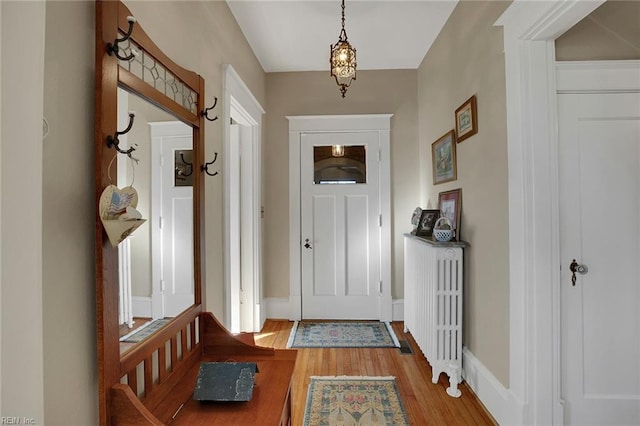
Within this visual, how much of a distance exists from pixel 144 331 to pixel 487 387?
6.48 feet

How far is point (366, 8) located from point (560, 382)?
2.75 m

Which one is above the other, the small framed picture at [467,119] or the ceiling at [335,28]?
the ceiling at [335,28]

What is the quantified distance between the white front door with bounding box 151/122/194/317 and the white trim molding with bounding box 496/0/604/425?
65.4 inches

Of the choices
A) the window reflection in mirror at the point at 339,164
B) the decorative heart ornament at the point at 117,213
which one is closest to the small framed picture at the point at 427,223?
the window reflection in mirror at the point at 339,164

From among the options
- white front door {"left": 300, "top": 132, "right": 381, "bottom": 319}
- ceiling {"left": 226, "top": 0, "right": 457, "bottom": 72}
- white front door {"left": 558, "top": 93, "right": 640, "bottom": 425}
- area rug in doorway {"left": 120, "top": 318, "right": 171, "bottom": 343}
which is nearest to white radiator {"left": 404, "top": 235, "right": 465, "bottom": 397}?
white front door {"left": 558, "top": 93, "right": 640, "bottom": 425}

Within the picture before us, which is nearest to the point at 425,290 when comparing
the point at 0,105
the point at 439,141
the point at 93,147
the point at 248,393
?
the point at 439,141

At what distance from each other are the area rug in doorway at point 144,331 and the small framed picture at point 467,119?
2.13 m

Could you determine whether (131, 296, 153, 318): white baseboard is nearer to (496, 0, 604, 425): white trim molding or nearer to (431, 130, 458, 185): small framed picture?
(496, 0, 604, 425): white trim molding

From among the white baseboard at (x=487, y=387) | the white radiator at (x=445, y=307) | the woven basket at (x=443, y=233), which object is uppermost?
the woven basket at (x=443, y=233)

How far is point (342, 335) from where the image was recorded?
3.11m

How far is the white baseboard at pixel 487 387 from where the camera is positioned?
69.4 inches

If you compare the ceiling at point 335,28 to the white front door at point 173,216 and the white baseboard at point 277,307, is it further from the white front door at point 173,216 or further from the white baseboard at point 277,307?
the white baseboard at point 277,307

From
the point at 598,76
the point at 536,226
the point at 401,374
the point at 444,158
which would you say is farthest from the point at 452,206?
the point at 401,374

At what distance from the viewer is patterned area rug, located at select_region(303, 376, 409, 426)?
73.5 inches
